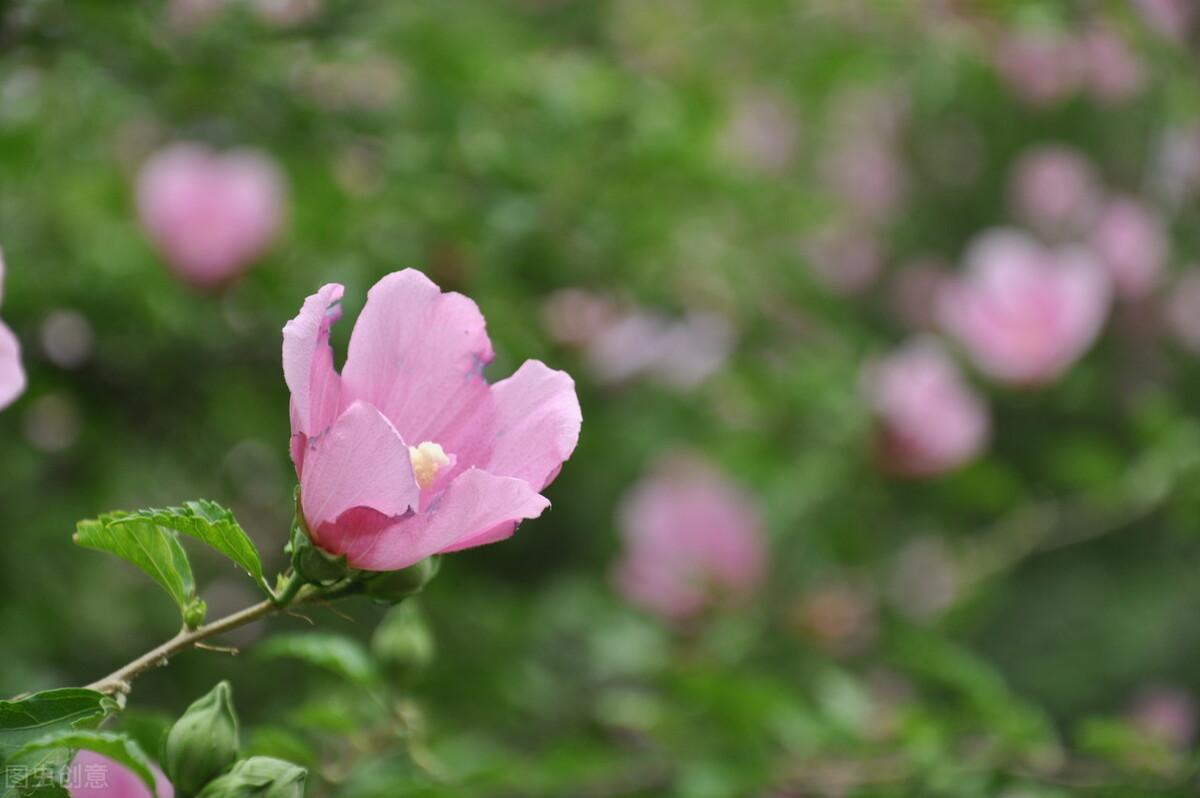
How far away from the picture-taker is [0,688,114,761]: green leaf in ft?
1.30

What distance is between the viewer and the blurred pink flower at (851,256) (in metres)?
2.42

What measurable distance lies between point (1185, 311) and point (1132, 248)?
0.15 meters

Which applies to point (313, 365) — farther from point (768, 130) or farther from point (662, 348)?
point (768, 130)

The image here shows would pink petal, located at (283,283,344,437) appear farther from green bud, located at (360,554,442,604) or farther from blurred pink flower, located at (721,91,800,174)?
blurred pink flower, located at (721,91,800,174)

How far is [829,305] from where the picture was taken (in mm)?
1869

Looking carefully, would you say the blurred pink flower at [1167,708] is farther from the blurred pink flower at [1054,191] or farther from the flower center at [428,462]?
the flower center at [428,462]

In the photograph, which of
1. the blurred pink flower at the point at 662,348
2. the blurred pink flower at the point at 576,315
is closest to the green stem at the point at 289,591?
the blurred pink flower at the point at 576,315

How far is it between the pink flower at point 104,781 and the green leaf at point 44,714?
58 millimetres

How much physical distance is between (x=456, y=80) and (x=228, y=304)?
1.02 feet

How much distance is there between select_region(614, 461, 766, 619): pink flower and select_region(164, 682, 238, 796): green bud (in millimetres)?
1083

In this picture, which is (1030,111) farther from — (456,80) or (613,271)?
(456,80)

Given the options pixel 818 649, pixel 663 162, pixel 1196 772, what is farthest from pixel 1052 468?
pixel 1196 772

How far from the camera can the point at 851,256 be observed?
2455 millimetres

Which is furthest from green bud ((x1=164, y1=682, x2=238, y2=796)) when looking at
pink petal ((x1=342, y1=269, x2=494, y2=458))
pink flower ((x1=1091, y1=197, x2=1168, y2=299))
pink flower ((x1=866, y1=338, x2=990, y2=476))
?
pink flower ((x1=1091, y1=197, x2=1168, y2=299))
